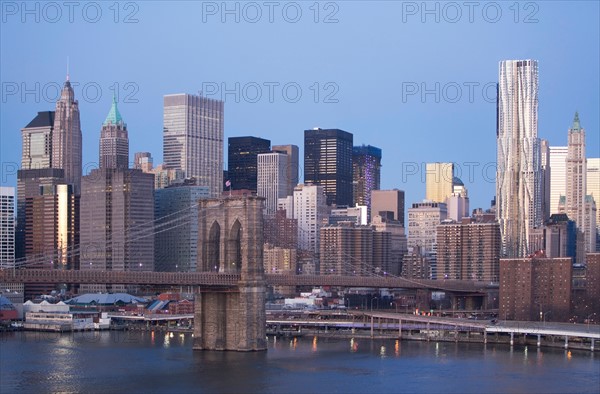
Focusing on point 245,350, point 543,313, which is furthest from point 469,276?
point 245,350

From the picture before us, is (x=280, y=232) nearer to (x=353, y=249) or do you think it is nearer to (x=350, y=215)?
(x=353, y=249)

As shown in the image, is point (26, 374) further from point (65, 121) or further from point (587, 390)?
point (65, 121)

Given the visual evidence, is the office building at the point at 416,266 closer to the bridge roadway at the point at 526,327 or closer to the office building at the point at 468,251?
the office building at the point at 468,251

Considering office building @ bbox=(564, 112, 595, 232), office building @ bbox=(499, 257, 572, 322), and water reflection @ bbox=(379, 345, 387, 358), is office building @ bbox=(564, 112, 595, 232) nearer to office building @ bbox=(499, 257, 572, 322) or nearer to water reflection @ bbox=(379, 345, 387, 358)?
office building @ bbox=(499, 257, 572, 322)

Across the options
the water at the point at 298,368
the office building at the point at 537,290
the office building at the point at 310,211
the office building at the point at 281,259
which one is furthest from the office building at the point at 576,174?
the water at the point at 298,368

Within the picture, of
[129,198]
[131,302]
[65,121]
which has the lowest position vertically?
[131,302]
